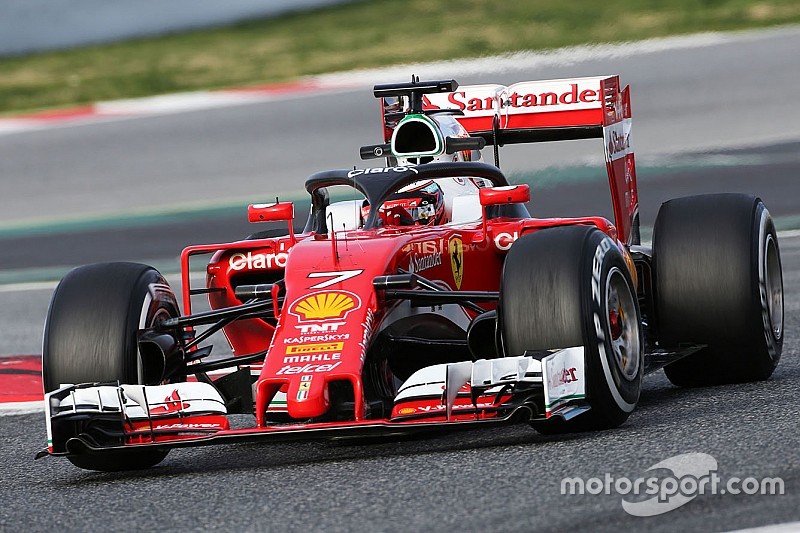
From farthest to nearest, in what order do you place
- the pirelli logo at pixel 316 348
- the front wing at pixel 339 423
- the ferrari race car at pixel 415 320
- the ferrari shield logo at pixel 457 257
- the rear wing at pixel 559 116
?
the rear wing at pixel 559 116 < the ferrari shield logo at pixel 457 257 < the pirelli logo at pixel 316 348 < the ferrari race car at pixel 415 320 < the front wing at pixel 339 423

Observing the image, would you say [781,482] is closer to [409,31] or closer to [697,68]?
[697,68]

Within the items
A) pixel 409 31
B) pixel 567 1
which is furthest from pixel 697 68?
pixel 409 31

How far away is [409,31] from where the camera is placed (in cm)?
1892

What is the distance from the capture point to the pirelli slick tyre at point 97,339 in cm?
Result: 602

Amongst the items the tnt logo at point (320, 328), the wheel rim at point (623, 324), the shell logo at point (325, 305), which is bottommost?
the wheel rim at point (623, 324)

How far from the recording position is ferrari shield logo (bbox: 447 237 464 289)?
6.45 metres

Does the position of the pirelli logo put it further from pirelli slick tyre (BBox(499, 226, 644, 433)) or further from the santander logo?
the santander logo

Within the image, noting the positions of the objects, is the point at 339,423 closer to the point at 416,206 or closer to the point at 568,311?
the point at 568,311

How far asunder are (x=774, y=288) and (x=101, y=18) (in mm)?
13695

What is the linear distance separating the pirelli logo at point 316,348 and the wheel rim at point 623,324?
3.57 ft

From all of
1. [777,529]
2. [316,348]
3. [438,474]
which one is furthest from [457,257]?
[777,529]

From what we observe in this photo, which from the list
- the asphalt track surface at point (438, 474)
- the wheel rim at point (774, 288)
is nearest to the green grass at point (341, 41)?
the asphalt track surface at point (438, 474)

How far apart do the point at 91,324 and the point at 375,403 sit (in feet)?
4.10

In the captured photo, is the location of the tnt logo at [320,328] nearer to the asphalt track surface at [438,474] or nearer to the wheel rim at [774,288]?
the asphalt track surface at [438,474]
